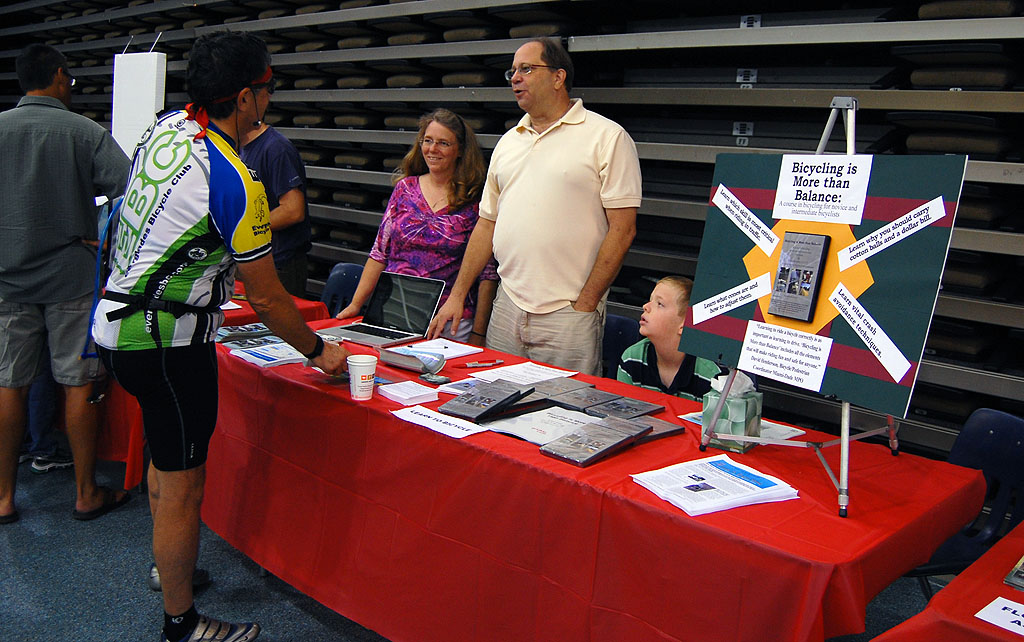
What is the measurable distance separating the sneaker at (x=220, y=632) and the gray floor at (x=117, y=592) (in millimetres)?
79

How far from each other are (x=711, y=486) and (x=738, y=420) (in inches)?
12.1

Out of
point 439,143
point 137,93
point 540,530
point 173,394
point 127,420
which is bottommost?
point 127,420

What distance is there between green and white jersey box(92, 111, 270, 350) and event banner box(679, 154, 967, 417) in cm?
114

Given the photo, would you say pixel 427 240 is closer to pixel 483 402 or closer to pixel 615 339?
pixel 615 339

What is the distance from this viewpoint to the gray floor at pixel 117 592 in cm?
236

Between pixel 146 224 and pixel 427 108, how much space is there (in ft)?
9.36

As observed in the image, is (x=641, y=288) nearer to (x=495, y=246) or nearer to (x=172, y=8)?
(x=495, y=246)

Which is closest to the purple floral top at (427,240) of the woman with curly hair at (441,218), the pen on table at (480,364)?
the woman with curly hair at (441,218)

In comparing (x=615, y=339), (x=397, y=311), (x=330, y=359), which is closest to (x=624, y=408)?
(x=330, y=359)

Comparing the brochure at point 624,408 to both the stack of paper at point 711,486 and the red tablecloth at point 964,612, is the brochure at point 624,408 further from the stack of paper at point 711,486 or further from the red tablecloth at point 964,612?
the red tablecloth at point 964,612

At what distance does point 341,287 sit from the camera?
388 cm

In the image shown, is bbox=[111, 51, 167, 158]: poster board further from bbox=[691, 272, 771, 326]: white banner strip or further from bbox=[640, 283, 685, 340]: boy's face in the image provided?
bbox=[691, 272, 771, 326]: white banner strip

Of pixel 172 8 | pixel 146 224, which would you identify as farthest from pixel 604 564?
pixel 172 8

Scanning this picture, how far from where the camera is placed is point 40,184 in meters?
2.98
